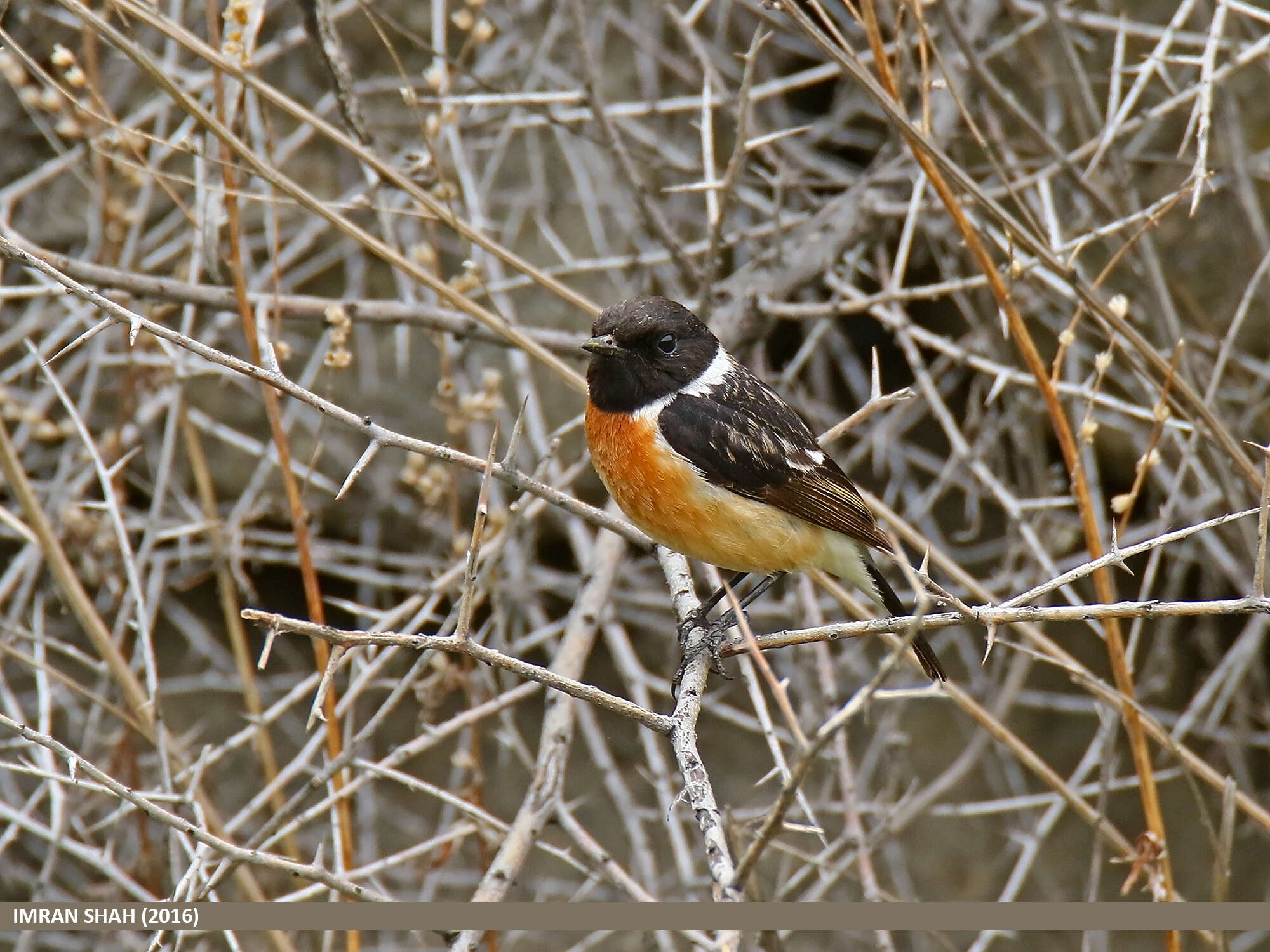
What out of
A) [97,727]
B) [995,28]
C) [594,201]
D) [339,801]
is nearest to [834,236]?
[594,201]

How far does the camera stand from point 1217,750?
493 centimetres

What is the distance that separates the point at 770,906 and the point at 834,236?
8.74 ft

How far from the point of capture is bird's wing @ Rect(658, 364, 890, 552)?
3.40 m

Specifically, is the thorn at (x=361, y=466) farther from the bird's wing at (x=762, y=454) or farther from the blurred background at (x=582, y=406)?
the bird's wing at (x=762, y=454)

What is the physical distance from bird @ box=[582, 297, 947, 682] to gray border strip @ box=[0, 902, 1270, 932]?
32.5 inches

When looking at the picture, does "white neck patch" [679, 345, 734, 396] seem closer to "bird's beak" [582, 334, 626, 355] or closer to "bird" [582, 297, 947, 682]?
"bird" [582, 297, 947, 682]

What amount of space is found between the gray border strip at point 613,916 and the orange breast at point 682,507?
1037 millimetres

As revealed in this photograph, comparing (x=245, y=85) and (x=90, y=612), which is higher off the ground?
(x=245, y=85)

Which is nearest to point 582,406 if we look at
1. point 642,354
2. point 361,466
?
point 642,354

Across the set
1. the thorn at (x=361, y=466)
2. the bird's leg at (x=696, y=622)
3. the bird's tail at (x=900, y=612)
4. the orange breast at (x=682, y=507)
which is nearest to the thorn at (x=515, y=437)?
the thorn at (x=361, y=466)

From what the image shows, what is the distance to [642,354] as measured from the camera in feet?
11.3

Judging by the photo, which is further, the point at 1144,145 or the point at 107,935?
the point at 1144,145

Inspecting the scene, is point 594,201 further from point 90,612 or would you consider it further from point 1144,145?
point 90,612

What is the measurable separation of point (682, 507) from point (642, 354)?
53cm
